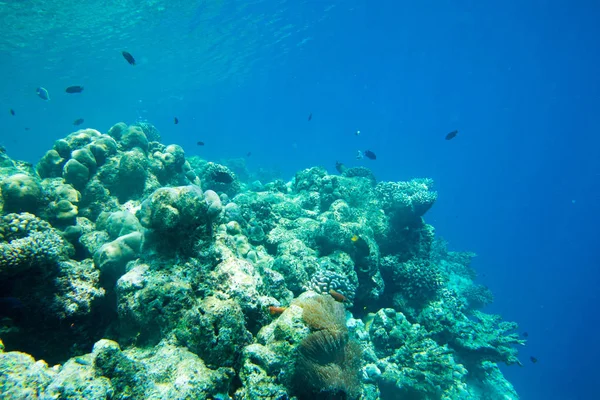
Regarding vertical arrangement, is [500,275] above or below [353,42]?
below

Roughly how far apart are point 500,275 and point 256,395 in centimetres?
8051

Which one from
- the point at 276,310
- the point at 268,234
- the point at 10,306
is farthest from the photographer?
the point at 268,234

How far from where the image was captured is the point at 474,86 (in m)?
78.4

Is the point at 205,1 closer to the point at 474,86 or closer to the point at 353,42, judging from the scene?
the point at 353,42

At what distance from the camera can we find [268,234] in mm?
8281

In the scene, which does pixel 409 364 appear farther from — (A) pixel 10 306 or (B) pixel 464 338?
(A) pixel 10 306

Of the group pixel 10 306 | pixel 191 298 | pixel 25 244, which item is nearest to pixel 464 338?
pixel 191 298

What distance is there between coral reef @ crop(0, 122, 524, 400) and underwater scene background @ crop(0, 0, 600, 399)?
0.10 ft

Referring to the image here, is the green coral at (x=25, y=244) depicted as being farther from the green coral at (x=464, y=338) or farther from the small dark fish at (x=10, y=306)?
the green coral at (x=464, y=338)

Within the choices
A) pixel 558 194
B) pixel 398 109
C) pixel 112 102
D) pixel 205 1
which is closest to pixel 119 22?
pixel 205 1

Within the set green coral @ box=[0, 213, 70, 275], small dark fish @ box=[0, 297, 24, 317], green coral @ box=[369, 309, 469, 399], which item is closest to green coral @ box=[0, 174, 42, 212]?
green coral @ box=[0, 213, 70, 275]

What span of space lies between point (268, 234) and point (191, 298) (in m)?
4.51

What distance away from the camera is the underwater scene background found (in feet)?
11.4

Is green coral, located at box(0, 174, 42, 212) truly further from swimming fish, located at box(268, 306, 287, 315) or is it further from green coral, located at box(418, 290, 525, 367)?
green coral, located at box(418, 290, 525, 367)
